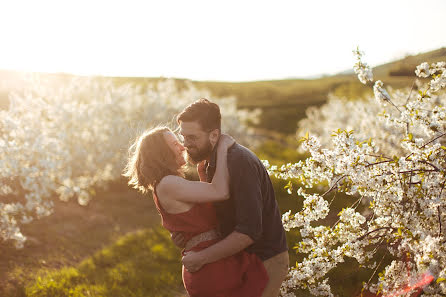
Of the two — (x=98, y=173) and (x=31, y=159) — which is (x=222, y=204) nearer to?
(x=31, y=159)

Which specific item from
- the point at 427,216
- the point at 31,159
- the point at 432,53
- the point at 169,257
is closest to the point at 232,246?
the point at 427,216

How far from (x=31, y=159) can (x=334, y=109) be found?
38.0 meters

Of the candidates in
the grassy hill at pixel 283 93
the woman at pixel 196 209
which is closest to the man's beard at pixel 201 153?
the woman at pixel 196 209

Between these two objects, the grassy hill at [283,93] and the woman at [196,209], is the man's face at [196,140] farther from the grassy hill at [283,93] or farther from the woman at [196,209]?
the grassy hill at [283,93]

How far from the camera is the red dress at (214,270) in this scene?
11.8 feet

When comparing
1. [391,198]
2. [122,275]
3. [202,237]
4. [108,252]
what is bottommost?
[108,252]

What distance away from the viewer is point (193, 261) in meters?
3.62

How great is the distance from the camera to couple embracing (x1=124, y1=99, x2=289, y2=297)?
11.7 ft

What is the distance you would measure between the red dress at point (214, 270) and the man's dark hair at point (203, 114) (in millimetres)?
827

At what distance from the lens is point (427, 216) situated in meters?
4.66

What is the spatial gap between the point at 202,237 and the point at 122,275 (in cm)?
755

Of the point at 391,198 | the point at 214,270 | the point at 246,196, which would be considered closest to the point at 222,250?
the point at 214,270

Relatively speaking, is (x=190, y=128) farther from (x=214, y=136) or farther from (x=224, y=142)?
(x=224, y=142)

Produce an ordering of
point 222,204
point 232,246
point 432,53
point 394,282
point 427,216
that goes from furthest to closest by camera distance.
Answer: point 432,53
point 394,282
point 427,216
point 222,204
point 232,246
